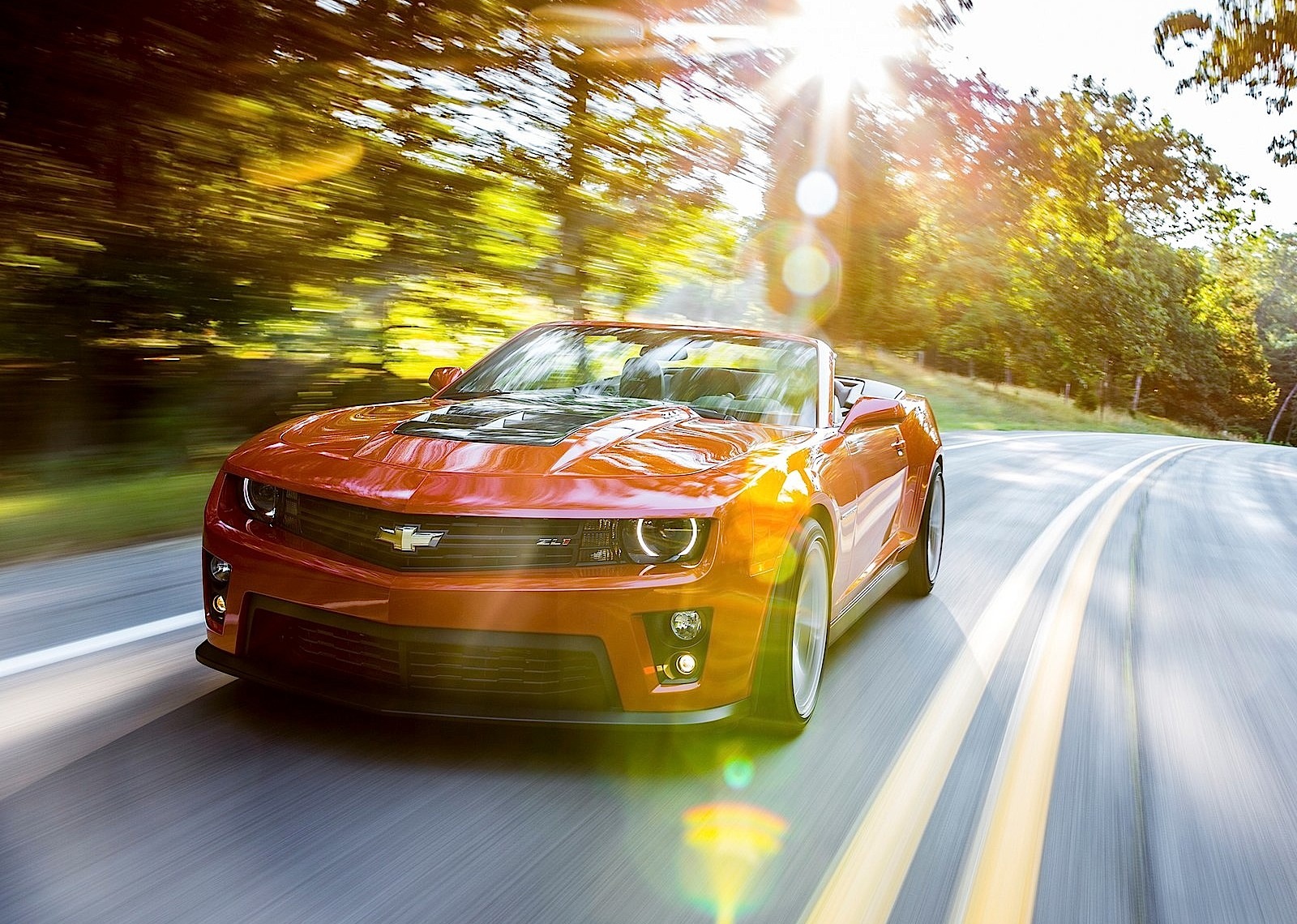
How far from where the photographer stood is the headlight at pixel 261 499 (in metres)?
3.29

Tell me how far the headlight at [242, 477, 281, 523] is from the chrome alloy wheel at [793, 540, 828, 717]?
1.58 meters

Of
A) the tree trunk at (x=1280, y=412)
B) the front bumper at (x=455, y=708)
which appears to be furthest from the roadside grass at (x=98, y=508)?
the tree trunk at (x=1280, y=412)

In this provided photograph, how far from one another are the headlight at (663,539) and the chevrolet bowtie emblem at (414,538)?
49cm

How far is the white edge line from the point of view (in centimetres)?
368

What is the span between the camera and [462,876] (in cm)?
245

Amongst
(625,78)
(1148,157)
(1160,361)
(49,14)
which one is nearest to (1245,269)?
(1160,361)

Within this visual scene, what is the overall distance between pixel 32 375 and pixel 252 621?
526 cm

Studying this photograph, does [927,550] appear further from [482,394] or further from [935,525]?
[482,394]

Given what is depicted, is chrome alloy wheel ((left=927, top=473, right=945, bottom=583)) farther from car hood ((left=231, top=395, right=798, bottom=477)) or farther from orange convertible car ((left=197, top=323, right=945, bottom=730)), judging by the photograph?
orange convertible car ((left=197, top=323, right=945, bottom=730))

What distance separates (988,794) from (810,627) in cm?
80

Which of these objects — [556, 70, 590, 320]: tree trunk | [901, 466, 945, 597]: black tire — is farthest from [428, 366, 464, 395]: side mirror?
[556, 70, 590, 320]: tree trunk

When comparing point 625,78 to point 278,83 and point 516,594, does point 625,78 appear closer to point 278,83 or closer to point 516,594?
point 278,83

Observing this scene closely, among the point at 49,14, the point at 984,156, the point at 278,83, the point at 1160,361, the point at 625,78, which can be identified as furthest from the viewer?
the point at 1160,361

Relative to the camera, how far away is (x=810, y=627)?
3705 mm
